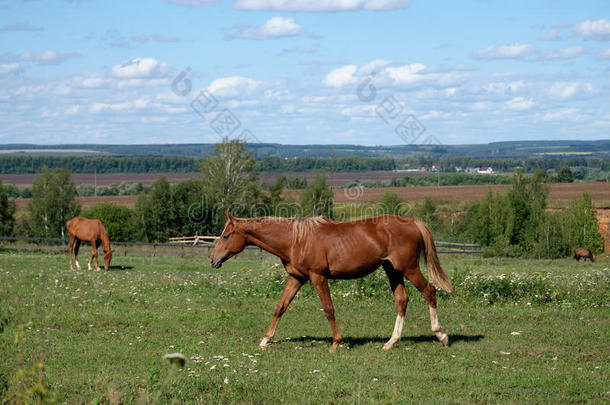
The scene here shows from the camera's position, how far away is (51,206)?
2334 inches

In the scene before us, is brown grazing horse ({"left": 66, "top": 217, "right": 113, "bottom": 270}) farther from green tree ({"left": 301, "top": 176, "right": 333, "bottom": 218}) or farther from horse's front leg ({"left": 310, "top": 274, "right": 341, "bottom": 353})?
green tree ({"left": 301, "top": 176, "right": 333, "bottom": 218})

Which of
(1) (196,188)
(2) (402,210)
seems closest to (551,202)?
(2) (402,210)

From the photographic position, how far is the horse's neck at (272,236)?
383 inches

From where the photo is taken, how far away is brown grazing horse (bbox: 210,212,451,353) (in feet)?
31.4

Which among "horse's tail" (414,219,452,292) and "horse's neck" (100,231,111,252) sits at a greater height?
"horse's tail" (414,219,452,292)

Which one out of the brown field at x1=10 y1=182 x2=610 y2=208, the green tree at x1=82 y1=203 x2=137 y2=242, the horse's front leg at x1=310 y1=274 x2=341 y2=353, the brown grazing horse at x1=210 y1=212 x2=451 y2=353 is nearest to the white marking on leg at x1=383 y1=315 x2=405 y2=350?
the brown grazing horse at x1=210 y1=212 x2=451 y2=353

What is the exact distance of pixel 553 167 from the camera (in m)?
155

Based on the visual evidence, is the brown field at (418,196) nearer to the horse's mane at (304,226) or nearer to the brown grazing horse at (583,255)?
the brown grazing horse at (583,255)

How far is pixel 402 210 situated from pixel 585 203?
55.8 ft

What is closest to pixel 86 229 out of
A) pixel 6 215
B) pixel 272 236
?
pixel 272 236

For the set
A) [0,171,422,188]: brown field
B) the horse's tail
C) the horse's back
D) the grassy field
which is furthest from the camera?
[0,171,422,188]: brown field

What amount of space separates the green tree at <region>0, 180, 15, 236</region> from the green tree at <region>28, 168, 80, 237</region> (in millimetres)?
2032

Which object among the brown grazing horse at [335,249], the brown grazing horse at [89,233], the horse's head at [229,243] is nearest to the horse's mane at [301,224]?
the brown grazing horse at [335,249]

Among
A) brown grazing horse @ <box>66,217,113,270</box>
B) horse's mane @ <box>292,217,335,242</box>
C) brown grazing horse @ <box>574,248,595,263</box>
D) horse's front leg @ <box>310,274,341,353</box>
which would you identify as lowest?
brown grazing horse @ <box>574,248,595,263</box>
